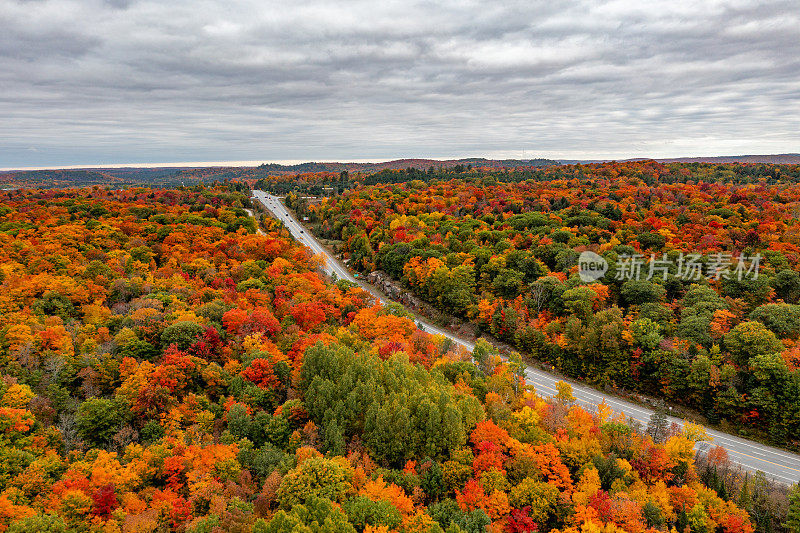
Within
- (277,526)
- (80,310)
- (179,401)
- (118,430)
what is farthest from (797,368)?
(80,310)

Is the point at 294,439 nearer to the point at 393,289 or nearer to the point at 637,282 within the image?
the point at 393,289

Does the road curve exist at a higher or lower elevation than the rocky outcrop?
lower

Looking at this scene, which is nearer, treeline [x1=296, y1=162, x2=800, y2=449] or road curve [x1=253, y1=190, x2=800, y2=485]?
road curve [x1=253, y1=190, x2=800, y2=485]

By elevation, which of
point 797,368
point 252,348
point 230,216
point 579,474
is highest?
point 230,216

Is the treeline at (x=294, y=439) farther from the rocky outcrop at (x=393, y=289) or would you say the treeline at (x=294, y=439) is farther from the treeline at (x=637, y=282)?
the rocky outcrop at (x=393, y=289)

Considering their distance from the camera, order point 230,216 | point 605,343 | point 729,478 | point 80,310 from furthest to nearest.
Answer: point 230,216 < point 605,343 < point 80,310 < point 729,478

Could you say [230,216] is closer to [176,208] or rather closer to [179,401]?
[176,208]

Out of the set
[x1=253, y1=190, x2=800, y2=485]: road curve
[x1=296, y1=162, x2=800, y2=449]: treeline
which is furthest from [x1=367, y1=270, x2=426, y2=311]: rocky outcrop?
[x1=253, y1=190, x2=800, y2=485]: road curve

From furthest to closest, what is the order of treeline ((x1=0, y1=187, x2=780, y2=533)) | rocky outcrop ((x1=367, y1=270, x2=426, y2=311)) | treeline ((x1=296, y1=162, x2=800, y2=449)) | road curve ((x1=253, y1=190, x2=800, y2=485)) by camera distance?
rocky outcrop ((x1=367, y1=270, x2=426, y2=311))
treeline ((x1=296, y1=162, x2=800, y2=449))
road curve ((x1=253, y1=190, x2=800, y2=485))
treeline ((x1=0, y1=187, x2=780, y2=533))

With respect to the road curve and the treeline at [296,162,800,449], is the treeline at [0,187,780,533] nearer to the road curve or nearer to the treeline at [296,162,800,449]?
the road curve

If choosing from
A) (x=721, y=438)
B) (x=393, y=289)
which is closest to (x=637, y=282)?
(x=721, y=438)

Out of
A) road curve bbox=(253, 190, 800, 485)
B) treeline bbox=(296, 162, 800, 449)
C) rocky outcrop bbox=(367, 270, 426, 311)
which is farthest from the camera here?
rocky outcrop bbox=(367, 270, 426, 311)
